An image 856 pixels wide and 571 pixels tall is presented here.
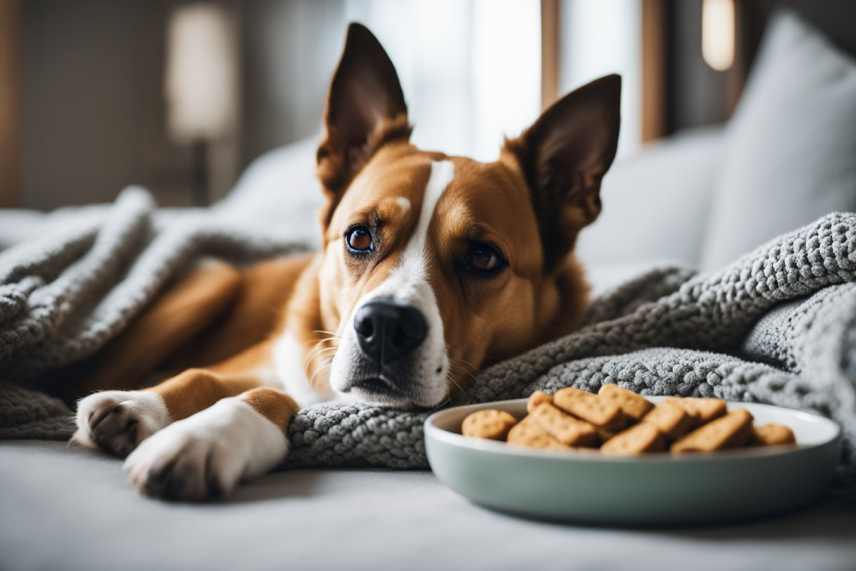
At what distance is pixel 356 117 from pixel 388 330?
2.38 ft

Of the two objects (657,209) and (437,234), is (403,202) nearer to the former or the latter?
(437,234)

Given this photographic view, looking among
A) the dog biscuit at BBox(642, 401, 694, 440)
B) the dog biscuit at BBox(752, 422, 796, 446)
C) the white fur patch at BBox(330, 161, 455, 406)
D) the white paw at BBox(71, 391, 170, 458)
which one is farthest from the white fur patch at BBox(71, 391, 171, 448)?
the dog biscuit at BBox(752, 422, 796, 446)

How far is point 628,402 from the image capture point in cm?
94

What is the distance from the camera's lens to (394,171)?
60.6 inches

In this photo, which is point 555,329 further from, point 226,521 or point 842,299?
point 226,521

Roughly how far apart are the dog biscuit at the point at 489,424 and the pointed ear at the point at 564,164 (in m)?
0.73

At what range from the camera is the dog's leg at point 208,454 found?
91 centimetres

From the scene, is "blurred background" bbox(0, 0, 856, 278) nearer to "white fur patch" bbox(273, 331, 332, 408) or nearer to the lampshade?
the lampshade

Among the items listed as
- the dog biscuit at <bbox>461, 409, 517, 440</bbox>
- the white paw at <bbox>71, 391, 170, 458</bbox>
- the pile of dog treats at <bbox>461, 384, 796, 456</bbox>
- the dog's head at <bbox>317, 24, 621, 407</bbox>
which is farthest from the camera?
the dog's head at <bbox>317, 24, 621, 407</bbox>

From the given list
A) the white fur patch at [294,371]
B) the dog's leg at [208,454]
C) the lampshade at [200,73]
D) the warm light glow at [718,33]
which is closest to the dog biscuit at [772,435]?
the dog's leg at [208,454]

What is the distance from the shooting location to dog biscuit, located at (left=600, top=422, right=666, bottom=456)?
0.84 m

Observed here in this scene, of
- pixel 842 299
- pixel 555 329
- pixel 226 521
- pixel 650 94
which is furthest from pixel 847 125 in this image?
pixel 650 94

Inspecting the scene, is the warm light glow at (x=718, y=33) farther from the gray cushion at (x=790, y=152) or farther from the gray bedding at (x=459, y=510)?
the gray bedding at (x=459, y=510)

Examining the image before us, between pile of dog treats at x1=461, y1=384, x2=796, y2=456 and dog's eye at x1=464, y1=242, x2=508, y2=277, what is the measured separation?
0.48 meters
